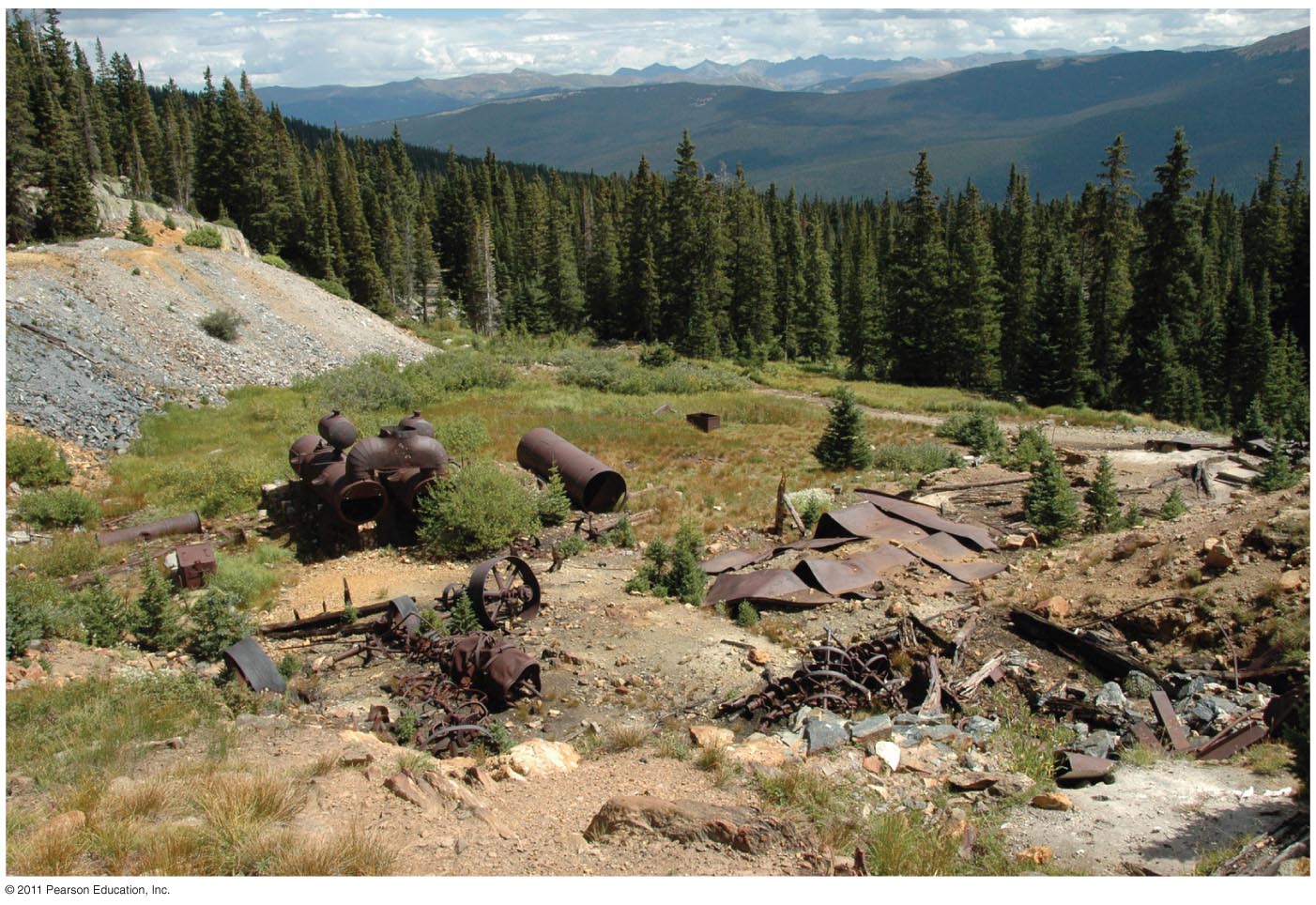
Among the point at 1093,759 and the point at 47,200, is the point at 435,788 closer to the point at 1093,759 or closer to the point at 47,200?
the point at 1093,759

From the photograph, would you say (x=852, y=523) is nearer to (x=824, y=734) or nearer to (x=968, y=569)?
(x=968, y=569)

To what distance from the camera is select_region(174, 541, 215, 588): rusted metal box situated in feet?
39.4

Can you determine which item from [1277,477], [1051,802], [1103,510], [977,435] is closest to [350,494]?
[1051,802]

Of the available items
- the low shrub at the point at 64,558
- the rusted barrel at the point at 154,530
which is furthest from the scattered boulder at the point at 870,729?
the rusted barrel at the point at 154,530

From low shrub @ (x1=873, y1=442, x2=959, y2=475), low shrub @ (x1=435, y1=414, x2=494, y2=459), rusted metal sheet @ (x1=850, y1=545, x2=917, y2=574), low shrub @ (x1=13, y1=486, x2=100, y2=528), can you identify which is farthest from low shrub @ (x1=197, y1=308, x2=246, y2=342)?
rusted metal sheet @ (x1=850, y1=545, x2=917, y2=574)

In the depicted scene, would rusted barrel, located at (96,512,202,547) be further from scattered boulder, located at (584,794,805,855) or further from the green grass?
scattered boulder, located at (584,794,805,855)

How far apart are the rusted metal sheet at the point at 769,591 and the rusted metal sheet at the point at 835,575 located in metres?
0.15

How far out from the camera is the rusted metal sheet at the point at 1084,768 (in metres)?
6.88

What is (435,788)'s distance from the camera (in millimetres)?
6191

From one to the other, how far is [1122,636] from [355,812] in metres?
8.55

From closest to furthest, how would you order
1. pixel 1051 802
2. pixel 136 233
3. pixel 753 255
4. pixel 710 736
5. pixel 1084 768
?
pixel 1051 802 → pixel 1084 768 → pixel 710 736 → pixel 136 233 → pixel 753 255

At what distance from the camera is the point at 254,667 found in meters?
8.75

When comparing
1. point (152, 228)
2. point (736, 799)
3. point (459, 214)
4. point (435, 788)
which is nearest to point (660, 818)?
point (736, 799)

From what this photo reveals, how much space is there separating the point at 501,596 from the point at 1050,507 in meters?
9.22
